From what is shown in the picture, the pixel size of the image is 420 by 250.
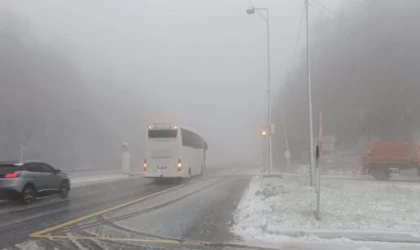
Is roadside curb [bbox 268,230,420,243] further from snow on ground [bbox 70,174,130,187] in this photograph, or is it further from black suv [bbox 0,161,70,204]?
snow on ground [bbox 70,174,130,187]

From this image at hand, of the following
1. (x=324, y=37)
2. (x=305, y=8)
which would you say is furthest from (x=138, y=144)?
(x=305, y=8)

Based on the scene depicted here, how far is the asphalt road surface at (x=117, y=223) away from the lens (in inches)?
339

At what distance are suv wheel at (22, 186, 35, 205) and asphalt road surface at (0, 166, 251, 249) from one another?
1.10 feet

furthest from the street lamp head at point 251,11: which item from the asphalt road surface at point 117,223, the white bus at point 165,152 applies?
the asphalt road surface at point 117,223

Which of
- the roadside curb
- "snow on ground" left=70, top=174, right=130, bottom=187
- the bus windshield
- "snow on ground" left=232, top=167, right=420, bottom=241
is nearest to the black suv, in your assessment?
"snow on ground" left=70, top=174, right=130, bottom=187

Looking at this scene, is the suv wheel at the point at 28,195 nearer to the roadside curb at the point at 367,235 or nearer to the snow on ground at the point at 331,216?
the snow on ground at the point at 331,216

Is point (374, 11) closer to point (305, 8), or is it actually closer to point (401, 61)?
point (401, 61)

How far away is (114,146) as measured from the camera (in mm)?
79562

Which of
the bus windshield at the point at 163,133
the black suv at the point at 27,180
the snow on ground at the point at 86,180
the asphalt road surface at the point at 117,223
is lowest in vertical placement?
the snow on ground at the point at 86,180

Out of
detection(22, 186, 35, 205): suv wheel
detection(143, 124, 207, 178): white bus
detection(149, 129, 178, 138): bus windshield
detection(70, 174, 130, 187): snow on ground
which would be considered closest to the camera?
detection(22, 186, 35, 205): suv wheel

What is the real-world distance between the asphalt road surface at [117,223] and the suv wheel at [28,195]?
33 cm

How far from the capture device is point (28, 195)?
15.4 meters

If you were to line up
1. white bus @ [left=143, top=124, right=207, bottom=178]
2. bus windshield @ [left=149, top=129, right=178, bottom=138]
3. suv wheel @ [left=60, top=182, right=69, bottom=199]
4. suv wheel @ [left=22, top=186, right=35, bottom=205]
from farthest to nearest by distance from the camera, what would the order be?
bus windshield @ [left=149, top=129, right=178, bottom=138] → white bus @ [left=143, top=124, right=207, bottom=178] → suv wheel @ [left=60, top=182, right=69, bottom=199] → suv wheel @ [left=22, top=186, right=35, bottom=205]

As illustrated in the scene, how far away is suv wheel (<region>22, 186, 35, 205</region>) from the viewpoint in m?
15.2
